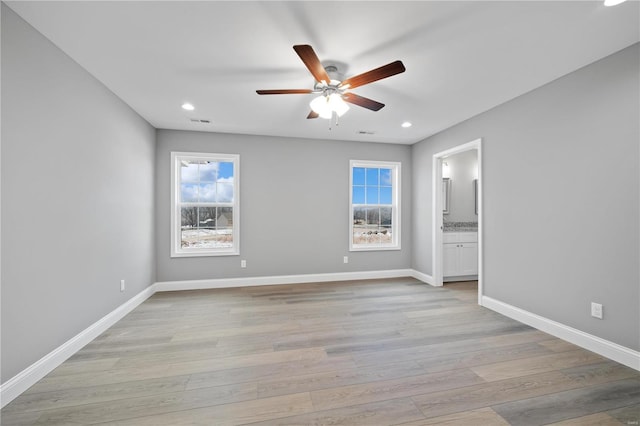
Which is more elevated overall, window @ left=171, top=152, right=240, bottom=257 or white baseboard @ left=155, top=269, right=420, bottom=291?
window @ left=171, top=152, right=240, bottom=257

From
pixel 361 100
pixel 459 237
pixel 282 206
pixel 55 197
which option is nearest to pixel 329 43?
pixel 361 100

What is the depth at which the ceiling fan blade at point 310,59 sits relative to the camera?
1.68m

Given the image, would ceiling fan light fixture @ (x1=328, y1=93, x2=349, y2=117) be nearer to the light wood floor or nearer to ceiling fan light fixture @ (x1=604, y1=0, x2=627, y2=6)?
ceiling fan light fixture @ (x1=604, y1=0, x2=627, y2=6)

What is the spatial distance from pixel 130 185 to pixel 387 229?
418 cm


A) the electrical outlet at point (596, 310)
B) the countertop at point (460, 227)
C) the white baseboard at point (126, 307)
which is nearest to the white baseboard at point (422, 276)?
the white baseboard at point (126, 307)

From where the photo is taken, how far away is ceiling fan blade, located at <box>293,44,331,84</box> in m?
1.68

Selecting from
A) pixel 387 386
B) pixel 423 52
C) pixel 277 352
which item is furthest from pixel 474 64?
pixel 277 352

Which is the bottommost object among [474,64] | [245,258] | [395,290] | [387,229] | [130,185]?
[395,290]

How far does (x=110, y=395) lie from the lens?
1.79 m

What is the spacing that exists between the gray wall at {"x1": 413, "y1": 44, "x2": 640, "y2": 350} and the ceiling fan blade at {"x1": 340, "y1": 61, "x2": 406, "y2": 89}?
1907mm

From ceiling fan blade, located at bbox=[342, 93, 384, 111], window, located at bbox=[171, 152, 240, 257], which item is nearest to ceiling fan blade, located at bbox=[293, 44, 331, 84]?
ceiling fan blade, located at bbox=[342, 93, 384, 111]

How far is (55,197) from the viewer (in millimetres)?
2102

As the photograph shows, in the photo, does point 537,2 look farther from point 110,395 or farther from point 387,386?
point 110,395

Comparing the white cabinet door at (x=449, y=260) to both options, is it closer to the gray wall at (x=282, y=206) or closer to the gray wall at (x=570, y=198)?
the gray wall at (x=282, y=206)
